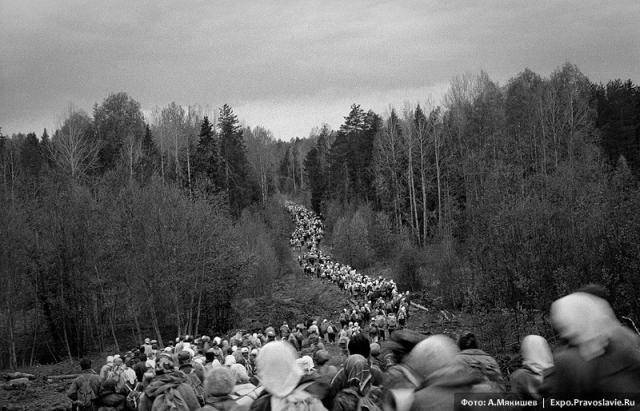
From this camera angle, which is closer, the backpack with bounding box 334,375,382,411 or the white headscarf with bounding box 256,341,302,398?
the white headscarf with bounding box 256,341,302,398

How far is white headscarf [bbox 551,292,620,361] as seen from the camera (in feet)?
14.0

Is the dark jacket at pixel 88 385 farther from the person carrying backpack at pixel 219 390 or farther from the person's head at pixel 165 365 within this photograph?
the person carrying backpack at pixel 219 390

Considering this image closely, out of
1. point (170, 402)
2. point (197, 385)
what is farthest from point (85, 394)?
point (170, 402)

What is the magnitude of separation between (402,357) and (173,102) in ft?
285

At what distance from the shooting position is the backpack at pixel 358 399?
5.80 metres

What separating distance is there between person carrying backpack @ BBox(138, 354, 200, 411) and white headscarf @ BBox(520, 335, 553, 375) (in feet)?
11.9

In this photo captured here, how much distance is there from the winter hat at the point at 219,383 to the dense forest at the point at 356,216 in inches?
229

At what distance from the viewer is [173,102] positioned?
88.1m

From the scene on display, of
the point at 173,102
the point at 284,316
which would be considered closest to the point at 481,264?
the point at 284,316

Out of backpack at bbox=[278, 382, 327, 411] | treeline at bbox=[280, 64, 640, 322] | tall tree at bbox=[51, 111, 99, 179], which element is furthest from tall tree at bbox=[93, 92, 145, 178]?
backpack at bbox=[278, 382, 327, 411]

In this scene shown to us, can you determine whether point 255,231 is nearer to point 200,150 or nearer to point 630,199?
point 200,150

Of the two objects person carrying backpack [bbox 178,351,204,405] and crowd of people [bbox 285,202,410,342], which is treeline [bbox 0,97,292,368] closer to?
crowd of people [bbox 285,202,410,342]

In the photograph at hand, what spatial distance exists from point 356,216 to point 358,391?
5082 centimetres

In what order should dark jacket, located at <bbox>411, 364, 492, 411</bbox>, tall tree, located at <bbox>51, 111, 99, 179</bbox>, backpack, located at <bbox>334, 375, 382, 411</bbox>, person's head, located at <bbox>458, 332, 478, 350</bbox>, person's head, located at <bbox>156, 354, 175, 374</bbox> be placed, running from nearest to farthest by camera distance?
dark jacket, located at <bbox>411, 364, 492, 411</bbox>, backpack, located at <bbox>334, 375, 382, 411</bbox>, person's head, located at <bbox>458, 332, 478, 350</bbox>, person's head, located at <bbox>156, 354, 175, 374</bbox>, tall tree, located at <bbox>51, 111, 99, 179</bbox>
